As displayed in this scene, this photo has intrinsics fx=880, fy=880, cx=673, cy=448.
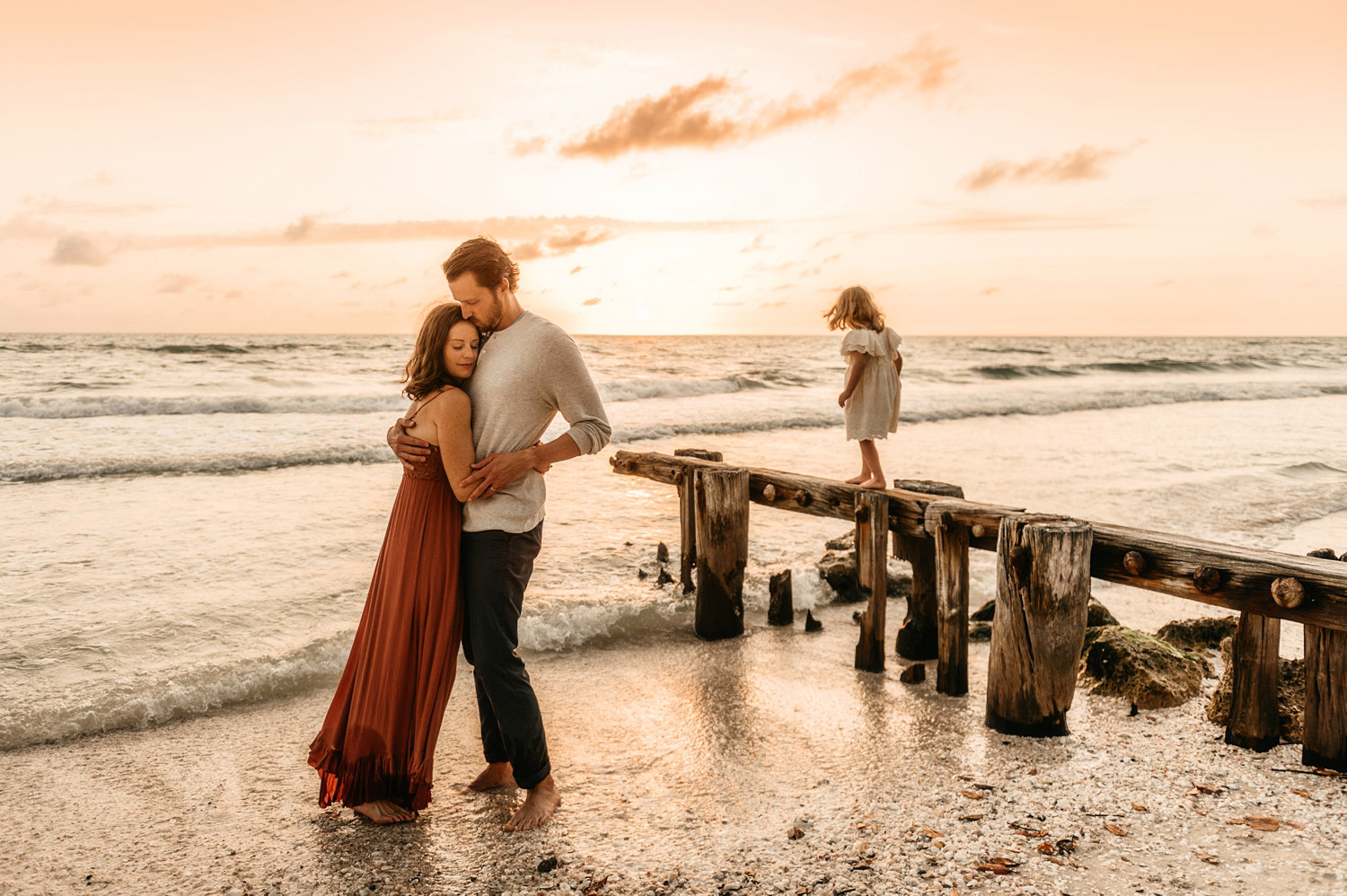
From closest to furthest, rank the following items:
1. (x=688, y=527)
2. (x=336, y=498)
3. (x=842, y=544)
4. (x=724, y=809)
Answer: (x=724, y=809), (x=688, y=527), (x=842, y=544), (x=336, y=498)

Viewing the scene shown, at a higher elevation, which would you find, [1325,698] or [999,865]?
[1325,698]

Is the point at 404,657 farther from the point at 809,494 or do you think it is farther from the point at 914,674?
the point at 809,494

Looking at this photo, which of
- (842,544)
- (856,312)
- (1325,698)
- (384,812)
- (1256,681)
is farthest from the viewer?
(842,544)

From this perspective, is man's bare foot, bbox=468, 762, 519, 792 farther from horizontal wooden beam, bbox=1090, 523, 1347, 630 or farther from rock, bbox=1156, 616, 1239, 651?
rock, bbox=1156, 616, 1239, 651

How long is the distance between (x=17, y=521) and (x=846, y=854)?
1012 centimetres

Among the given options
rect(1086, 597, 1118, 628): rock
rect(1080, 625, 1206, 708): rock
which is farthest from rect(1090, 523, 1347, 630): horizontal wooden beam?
rect(1086, 597, 1118, 628): rock

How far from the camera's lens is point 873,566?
18.5 ft

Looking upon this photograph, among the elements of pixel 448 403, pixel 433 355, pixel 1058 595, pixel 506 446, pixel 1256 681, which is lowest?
pixel 1256 681

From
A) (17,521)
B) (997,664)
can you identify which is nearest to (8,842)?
(997,664)

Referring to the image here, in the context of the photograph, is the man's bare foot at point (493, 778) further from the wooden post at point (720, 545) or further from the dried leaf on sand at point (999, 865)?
the wooden post at point (720, 545)

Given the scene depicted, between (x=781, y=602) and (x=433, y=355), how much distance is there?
408 centimetres

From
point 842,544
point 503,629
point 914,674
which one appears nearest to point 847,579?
point 842,544

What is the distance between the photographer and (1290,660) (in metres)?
4.73

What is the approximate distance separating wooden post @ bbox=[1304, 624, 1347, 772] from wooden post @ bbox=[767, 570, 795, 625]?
134 inches
